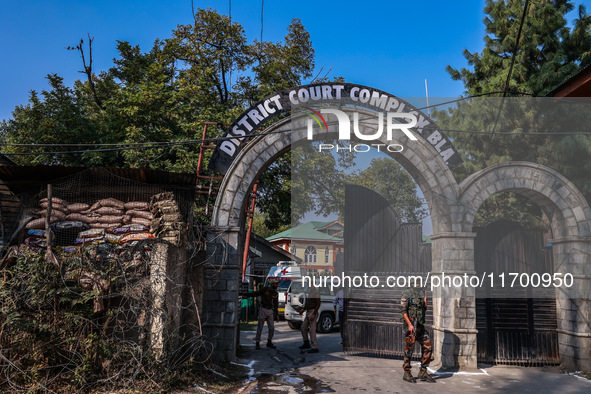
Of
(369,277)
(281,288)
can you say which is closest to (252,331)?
(281,288)

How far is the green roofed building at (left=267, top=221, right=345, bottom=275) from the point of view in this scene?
26.5 m

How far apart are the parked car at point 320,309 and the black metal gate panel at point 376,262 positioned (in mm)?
4196

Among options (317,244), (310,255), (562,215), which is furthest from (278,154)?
(310,255)

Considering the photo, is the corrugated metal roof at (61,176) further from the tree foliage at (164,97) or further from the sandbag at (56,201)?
the tree foliage at (164,97)

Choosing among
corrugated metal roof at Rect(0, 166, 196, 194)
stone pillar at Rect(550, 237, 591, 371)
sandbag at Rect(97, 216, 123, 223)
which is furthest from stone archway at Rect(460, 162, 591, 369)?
sandbag at Rect(97, 216, 123, 223)

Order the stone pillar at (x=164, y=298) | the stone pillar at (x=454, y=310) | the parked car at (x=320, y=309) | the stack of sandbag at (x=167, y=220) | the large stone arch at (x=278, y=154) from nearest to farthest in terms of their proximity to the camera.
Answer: the stone pillar at (x=164, y=298) → the stack of sandbag at (x=167, y=220) → the stone pillar at (x=454, y=310) → the large stone arch at (x=278, y=154) → the parked car at (x=320, y=309)

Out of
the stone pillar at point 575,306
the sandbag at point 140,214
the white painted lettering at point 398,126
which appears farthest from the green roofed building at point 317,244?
the sandbag at point 140,214

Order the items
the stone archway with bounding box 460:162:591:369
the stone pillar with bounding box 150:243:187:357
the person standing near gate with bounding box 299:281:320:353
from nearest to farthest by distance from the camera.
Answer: the stone pillar with bounding box 150:243:187:357 < the stone archway with bounding box 460:162:591:369 < the person standing near gate with bounding box 299:281:320:353

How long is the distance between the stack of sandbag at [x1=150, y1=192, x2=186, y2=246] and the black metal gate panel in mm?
4727

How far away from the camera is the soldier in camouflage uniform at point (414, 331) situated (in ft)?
28.6

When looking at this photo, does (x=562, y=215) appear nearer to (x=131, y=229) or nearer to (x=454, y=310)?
(x=454, y=310)

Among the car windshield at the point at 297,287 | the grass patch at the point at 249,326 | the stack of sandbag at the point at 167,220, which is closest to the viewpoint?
the stack of sandbag at the point at 167,220

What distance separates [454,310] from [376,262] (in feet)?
7.69

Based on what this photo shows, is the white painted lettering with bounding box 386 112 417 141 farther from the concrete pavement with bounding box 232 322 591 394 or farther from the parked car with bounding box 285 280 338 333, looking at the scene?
the parked car with bounding box 285 280 338 333
